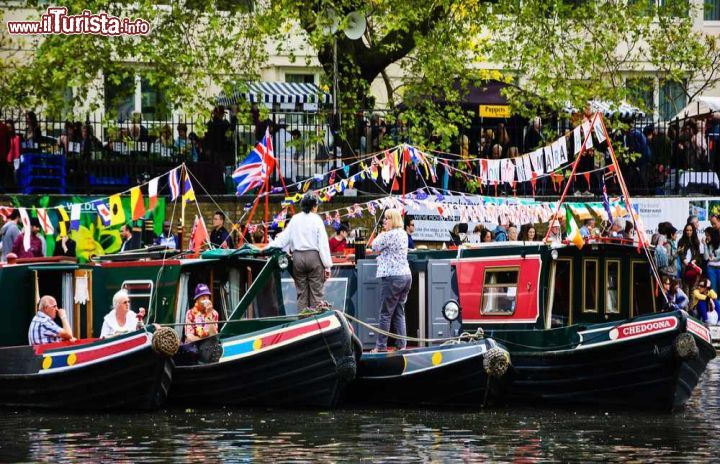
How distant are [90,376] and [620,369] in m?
6.60

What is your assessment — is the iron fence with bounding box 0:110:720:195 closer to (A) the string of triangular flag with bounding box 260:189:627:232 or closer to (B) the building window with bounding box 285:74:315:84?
(A) the string of triangular flag with bounding box 260:189:627:232

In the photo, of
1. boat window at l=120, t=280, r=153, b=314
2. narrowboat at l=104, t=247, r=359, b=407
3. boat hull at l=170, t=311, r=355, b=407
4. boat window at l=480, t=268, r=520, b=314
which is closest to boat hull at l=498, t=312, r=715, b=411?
boat window at l=480, t=268, r=520, b=314

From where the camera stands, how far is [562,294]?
73.5ft

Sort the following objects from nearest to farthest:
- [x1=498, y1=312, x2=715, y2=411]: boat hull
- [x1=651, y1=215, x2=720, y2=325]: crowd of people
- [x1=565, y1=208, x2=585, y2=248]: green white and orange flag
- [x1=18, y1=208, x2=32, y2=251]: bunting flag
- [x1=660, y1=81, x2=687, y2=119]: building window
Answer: [x1=498, y1=312, x2=715, y2=411]: boat hull → [x1=565, y1=208, x2=585, y2=248]: green white and orange flag → [x1=18, y1=208, x2=32, y2=251]: bunting flag → [x1=651, y1=215, x2=720, y2=325]: crowd of people → [x1=660, y1=81, x2=687, y2=119]: building window

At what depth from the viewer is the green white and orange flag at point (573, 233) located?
2159 centimetres

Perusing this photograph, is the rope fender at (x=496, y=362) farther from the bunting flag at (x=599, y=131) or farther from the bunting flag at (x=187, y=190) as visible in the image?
the bunting flag at (x=187, y=190)

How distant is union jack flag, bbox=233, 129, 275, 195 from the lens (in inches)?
964

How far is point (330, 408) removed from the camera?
66.9 ft

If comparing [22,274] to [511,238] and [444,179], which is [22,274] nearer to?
[511,238]

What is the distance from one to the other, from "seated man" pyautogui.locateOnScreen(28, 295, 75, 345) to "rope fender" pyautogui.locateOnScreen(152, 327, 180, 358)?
1.53 m

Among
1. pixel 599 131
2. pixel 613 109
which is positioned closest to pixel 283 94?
pixel 613 109

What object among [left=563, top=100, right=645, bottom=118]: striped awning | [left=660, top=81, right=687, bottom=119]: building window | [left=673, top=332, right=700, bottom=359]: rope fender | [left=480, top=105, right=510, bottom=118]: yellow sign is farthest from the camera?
[left=660, top=81, right=687, bottom=119]: building window

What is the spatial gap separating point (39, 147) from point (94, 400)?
36.9 ft

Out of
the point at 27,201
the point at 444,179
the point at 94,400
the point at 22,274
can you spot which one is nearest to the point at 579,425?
the point at 94,400
